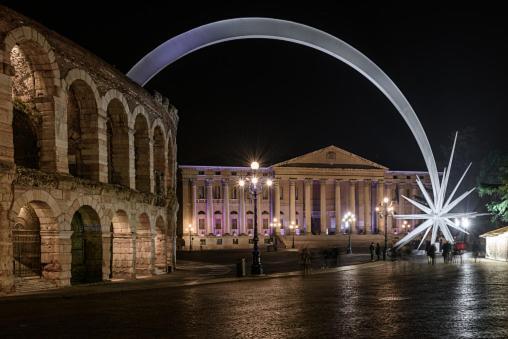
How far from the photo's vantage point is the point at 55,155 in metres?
27.5

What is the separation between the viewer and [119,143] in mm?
35625

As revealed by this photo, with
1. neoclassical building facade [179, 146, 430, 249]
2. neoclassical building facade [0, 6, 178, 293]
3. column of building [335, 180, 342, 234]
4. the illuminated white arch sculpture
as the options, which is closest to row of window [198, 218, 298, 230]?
neoclassical building facade [179, 146, 430, 249]

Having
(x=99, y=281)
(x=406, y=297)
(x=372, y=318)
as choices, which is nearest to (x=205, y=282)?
(x=99, y=281)

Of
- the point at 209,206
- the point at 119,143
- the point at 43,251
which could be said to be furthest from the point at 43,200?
the point at 209,206

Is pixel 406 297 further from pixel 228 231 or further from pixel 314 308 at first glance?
pixel 228 231

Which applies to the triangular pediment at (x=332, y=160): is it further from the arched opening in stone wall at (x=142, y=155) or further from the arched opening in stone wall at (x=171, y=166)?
the arched opening in stone wall at (x=142, y=155)

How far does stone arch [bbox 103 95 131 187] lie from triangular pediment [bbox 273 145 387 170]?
274 feet

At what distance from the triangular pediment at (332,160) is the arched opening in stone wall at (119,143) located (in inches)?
3287

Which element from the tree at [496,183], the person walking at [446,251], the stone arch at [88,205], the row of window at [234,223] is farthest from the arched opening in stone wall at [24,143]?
the row of window at [234,223]

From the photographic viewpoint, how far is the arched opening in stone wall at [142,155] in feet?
129

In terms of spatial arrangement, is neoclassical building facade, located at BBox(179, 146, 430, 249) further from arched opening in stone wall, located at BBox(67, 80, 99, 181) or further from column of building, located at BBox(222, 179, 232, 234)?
arched opening in stone wall, located at BBox(67, 80, 99, 181)

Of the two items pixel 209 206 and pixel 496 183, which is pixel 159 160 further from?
pixel 209 206

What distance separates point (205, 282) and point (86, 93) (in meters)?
11.0

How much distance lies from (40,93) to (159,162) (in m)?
16.9
